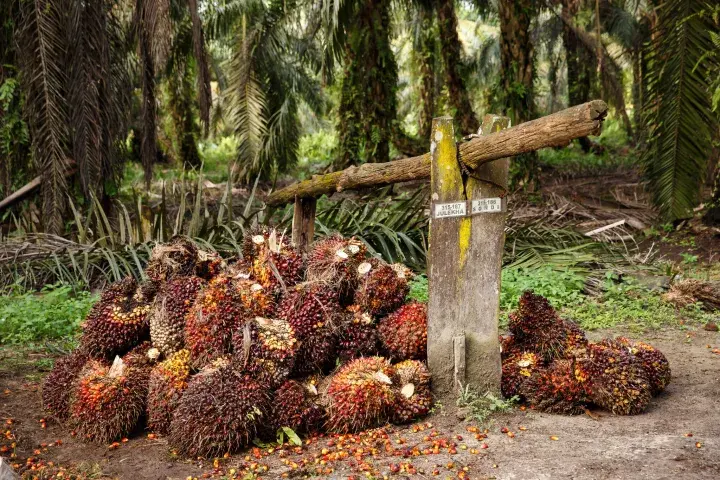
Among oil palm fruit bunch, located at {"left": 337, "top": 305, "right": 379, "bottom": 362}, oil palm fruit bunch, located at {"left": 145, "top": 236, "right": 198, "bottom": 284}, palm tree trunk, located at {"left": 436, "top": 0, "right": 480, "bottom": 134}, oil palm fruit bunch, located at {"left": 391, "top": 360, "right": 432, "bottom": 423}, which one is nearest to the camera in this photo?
oil palm fruit bunch, located at {"left": 391, "top": 360, "right": 432, "bottom": 423}

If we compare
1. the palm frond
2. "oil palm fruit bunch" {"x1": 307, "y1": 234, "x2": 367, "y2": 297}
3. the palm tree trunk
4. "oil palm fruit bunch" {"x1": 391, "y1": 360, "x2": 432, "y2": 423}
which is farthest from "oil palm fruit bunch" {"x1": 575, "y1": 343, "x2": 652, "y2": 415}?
the palm tree trunk

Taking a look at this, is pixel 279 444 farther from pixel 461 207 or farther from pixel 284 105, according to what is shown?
pixel 284 105

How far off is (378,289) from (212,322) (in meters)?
0.97

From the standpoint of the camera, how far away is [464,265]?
404 centimetres

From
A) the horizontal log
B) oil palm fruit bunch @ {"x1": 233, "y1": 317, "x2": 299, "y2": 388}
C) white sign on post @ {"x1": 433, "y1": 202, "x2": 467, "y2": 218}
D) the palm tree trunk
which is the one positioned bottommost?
oil palm fruit bunch @ {"x1": 233, "y1": 317, "x2": 299, "y2": 388}

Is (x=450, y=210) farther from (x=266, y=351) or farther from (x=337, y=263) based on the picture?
(x=266, y=351)

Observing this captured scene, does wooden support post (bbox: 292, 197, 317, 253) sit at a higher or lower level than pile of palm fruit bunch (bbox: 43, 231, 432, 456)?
higher

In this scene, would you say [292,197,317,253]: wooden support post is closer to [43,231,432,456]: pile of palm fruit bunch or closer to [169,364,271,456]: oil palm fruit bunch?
[43,231,432,456]: pile of palm fruit bunch

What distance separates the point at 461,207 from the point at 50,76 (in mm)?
5479

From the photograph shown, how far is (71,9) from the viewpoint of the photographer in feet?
25.4

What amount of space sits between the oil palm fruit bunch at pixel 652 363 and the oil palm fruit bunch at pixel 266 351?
69.8 inches

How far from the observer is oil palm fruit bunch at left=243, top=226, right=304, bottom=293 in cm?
430

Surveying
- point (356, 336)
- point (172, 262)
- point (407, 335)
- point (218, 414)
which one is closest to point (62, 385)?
point (172, 262)

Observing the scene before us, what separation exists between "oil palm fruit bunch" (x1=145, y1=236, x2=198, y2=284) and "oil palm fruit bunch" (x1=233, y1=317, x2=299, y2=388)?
2.61 feet
